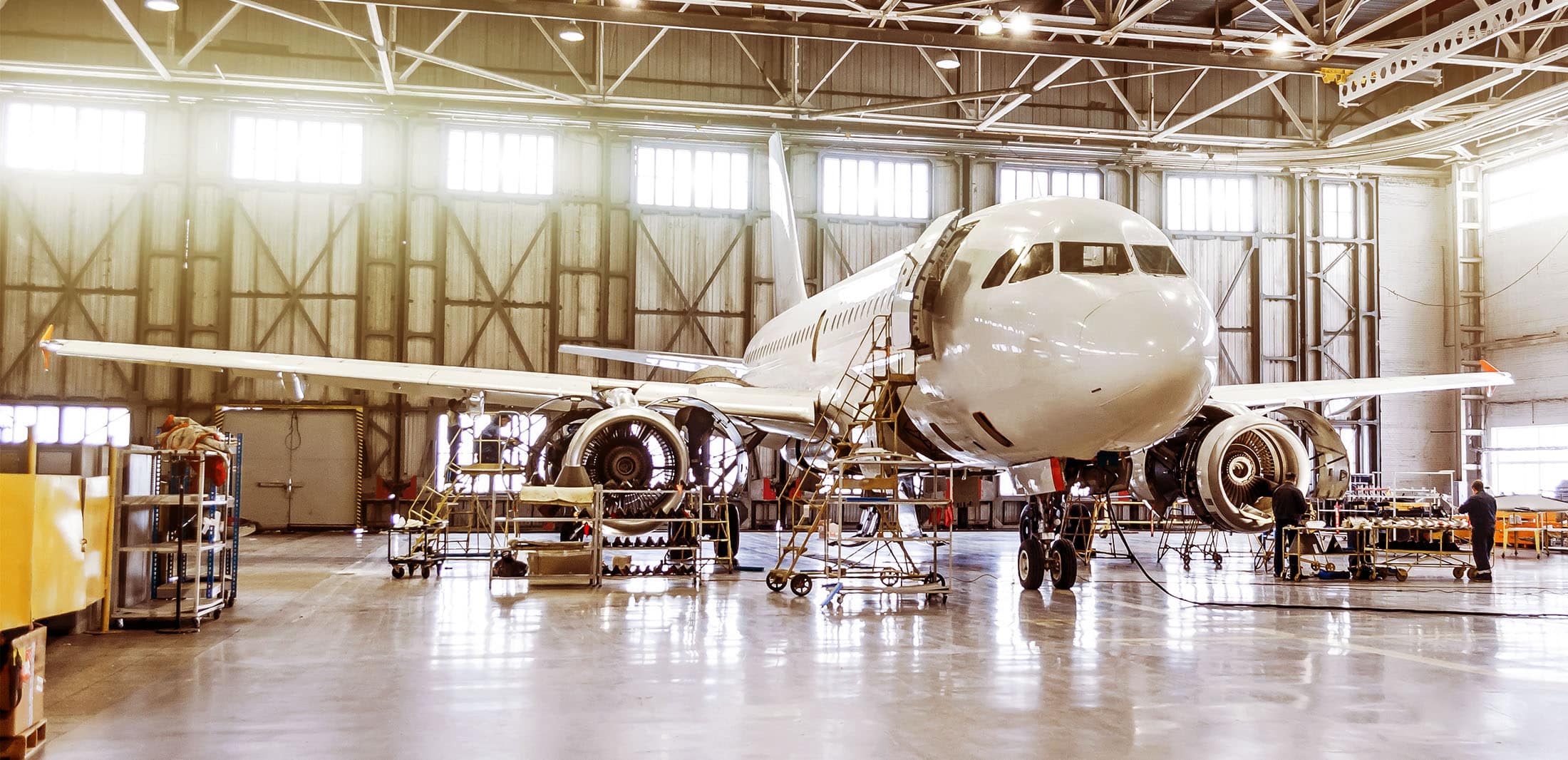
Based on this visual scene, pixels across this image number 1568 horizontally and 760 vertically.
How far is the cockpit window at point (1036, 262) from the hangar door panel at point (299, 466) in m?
21.5

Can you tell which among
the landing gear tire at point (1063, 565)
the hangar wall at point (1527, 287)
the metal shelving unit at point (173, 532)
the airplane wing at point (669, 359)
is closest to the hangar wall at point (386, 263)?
the airplane wing at point (669, 359)

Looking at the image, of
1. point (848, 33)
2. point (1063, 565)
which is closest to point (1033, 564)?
point (1063, 565)

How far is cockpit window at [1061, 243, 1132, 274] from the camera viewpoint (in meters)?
9.23

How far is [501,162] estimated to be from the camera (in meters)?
28.3

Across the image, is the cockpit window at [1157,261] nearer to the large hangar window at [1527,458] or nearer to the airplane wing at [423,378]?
the airplane wing at [423,378]

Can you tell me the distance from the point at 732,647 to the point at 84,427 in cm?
2453

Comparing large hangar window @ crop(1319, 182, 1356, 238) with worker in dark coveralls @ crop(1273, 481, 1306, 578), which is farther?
large hangar window @ crop(1319, 182, 1356, 238)

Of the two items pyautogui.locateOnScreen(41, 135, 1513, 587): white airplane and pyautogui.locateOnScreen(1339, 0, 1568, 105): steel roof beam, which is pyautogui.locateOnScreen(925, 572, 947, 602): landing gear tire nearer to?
pyautogui.locateOnScreen(41, 135, 1513, 587): white airplane

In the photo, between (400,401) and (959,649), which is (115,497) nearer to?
(959,649)

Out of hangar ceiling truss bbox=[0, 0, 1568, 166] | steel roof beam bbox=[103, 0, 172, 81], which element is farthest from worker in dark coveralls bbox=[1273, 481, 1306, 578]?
steel roof beam bbox=[103, 0, 172, 81]

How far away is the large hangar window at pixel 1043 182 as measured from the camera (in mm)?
30609

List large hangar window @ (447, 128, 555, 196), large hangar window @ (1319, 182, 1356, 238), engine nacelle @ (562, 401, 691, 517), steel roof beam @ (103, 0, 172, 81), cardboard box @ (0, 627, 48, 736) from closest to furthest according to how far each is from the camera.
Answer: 1. cardboard box @ (0, 627, 48, 736)
2. engine nacelle @ (562, 401, 691, 517)
3. steel roof beam @ (103, 0, 172, 81)
4. large hangar window @ (447, 128, 555, 196)
5. large hangar window @ (1319, 182, 1356, 238)

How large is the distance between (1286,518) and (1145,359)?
669 cm

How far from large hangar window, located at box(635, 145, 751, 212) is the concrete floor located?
18836mm
